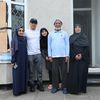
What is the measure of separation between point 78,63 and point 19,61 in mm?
1537

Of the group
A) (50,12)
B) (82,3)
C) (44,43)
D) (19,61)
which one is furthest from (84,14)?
(19,61)

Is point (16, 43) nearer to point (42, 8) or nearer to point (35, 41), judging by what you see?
point (35, 41)

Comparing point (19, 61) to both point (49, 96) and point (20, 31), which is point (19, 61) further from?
point (49, 96)

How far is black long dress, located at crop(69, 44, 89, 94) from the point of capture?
1138 centimetres

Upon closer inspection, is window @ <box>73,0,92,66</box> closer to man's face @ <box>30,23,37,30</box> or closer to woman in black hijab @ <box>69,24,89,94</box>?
woman in black hijab @ <box>69,24,89,94</box>

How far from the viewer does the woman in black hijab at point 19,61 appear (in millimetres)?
11289

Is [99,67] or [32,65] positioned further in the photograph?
[99,67]

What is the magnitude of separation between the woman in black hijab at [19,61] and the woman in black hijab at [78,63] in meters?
1.23

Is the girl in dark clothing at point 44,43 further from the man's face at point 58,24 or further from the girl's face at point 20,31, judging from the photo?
the girl's face at point 20,31

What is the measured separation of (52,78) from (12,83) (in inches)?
44.8

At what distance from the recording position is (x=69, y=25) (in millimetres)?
12383

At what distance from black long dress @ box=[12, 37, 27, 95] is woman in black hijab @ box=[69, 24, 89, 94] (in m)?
1.23

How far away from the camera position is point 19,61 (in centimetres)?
1136

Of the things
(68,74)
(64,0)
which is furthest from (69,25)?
(68,74)
